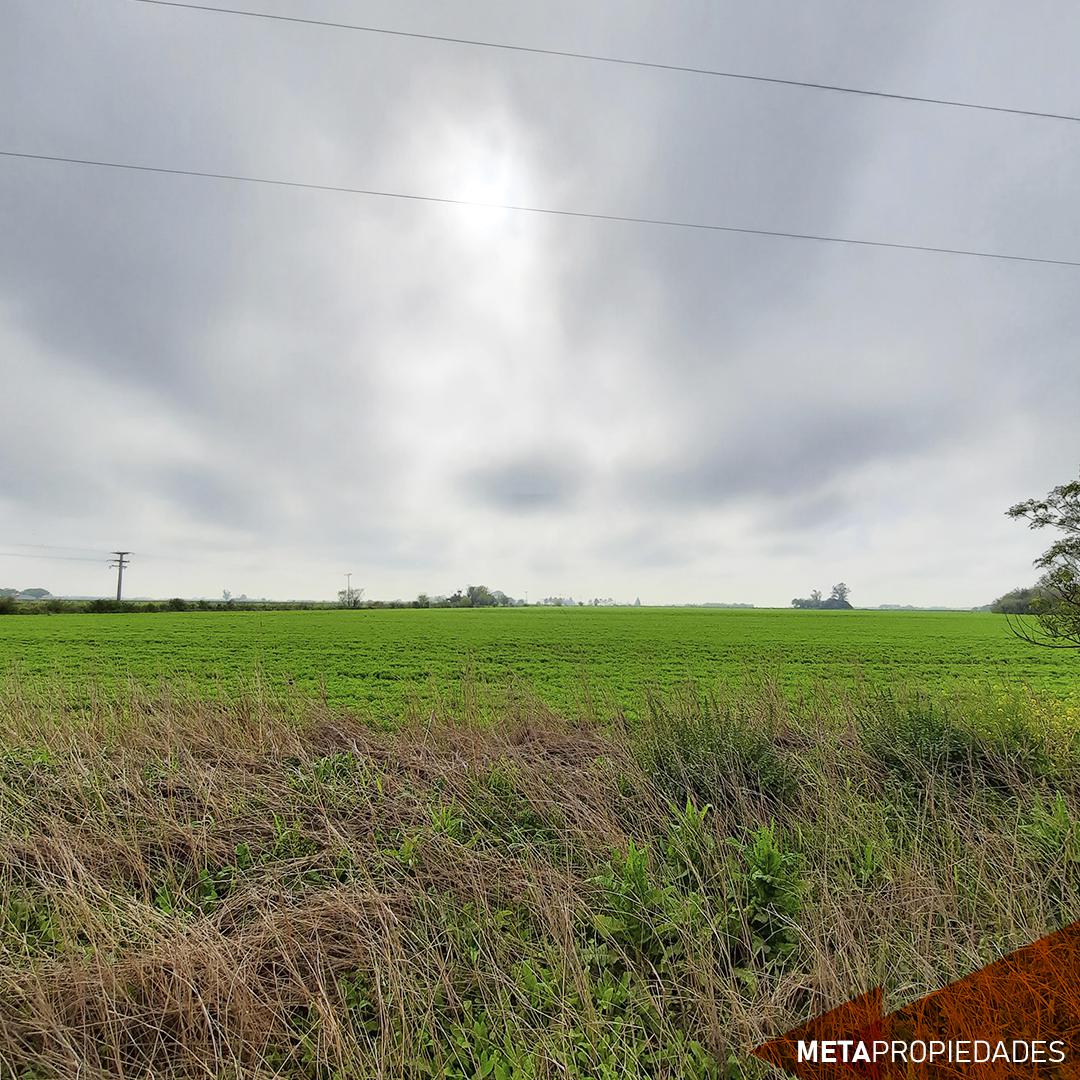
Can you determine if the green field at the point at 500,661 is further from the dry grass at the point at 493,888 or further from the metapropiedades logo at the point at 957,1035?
the metapropiedades logo at the point at 957,1035

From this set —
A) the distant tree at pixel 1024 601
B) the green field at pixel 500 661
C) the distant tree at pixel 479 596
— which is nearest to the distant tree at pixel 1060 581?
the distant tree at pixel 1024 601

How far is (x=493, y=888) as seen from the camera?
3.97 metres

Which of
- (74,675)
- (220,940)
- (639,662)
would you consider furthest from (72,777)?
(639,662)

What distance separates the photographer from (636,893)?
3691mm

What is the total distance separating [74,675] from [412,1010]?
70.8 feet

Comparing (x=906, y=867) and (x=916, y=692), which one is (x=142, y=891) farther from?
(x=916, y=692)

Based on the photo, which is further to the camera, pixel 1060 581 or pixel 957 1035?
pixel 1060 581

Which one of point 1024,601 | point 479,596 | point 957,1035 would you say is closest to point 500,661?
point 1024,601

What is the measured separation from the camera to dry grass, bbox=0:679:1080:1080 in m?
2.86

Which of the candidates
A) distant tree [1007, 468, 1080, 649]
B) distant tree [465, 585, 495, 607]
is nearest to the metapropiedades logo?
distant tree [1007, 468, 1080, 649]

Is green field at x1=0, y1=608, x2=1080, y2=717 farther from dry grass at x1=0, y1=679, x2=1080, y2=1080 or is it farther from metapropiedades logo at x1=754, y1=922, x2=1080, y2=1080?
metapropiedades logo at x1=754, y1=922, x2=1080, y2=1080

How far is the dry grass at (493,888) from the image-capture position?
2.86 metres

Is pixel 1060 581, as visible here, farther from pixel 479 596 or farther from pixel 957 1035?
pixel 479 596

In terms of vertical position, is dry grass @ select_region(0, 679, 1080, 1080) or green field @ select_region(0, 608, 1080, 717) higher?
dry grass @ select_region(0, 679, 1080, 1080)
